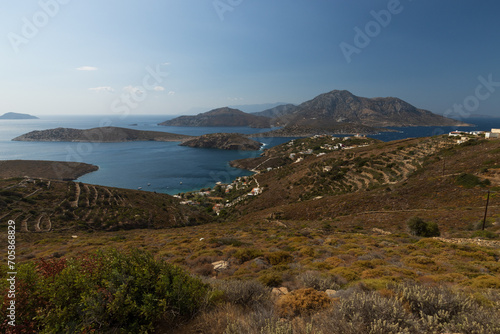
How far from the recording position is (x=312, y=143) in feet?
379

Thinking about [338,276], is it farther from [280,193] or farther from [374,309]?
[280,193]

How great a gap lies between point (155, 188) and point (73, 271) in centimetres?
7789

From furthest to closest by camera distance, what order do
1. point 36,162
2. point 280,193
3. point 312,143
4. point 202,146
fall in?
point 202,146 → point 312,143 → point 36,162 → point 280,193

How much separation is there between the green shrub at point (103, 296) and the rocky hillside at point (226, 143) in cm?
15047

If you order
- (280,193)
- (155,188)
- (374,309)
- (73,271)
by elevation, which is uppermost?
(73,271)

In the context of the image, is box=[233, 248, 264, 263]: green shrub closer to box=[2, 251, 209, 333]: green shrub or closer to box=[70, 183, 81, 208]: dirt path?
box=[2, 251, 209, 333]: green shrub

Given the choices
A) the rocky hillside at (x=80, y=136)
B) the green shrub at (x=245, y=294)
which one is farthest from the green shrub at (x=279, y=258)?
the rocky hillside at (x=80, y=136)

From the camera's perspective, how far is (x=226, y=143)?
16525cm

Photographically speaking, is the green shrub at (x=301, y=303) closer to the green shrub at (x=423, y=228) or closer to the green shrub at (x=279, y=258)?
the green shrub at (x=279, y=258)

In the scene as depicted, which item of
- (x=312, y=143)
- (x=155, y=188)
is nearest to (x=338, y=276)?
(x=155, y=188)

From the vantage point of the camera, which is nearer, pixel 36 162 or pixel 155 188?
pixel 155 188

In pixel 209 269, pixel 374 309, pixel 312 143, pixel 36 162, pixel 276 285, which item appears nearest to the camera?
pixel 374 309

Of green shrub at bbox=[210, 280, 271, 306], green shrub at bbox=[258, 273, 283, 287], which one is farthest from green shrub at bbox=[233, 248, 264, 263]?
green shrub at bbox=[210, 280, 271, 306]

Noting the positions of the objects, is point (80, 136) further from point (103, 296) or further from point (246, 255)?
point (103, 296)
